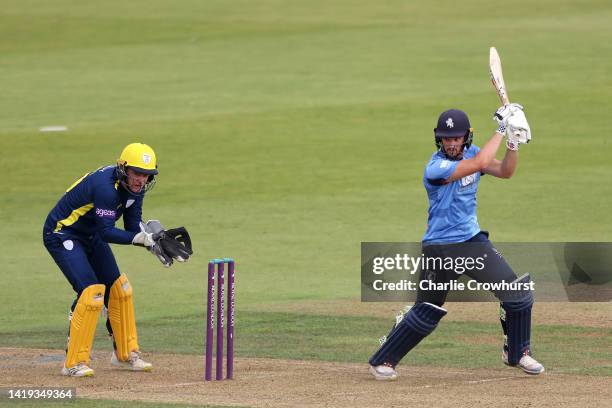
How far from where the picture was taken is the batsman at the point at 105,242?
11.4 m

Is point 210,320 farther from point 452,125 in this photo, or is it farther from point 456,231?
point 452,125

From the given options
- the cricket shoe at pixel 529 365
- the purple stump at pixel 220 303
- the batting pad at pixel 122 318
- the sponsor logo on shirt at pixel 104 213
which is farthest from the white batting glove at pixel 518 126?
the batting pad at pixel 122 318

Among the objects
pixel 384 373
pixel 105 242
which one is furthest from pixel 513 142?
pixel 105 242

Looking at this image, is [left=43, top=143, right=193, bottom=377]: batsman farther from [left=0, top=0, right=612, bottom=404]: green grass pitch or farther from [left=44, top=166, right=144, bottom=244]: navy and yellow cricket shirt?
[left=0, top=0, right=612, bottom=404]: green grass pitch

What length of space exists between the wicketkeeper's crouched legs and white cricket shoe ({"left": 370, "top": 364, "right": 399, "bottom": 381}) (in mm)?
32

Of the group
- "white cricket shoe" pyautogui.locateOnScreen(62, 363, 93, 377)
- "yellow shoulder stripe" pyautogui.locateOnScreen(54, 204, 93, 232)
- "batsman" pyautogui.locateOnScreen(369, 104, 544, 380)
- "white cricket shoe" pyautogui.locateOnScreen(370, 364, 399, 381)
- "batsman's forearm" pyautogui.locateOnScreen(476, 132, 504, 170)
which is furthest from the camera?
"yellow shoulder stripe" pyautogui.locateOnScreen(54, 204, 93, 232)

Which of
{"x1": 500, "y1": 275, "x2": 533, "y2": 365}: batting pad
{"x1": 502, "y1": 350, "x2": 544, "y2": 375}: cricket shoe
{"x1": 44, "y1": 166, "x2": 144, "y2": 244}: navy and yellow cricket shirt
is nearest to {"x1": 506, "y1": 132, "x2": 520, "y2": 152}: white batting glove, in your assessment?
{"x1": 500, "y1": 275, "x2": 533, "y2": 365}: batting pad

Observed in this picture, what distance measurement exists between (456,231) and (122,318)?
3.00 metres

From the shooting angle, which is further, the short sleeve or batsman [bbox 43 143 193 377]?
batsman [bbox 43 143 193 377]

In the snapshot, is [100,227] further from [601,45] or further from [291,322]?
[601,45]

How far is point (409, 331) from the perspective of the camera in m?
11.1

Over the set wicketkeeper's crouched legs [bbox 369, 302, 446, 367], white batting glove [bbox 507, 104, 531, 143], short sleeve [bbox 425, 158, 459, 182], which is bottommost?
wicketkeeper's crouched legs [bbox 369, 302, 446, 367]

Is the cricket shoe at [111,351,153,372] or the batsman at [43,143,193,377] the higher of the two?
the batsman at [43,143,193,377]

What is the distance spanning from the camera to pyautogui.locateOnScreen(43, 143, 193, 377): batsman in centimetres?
1140
